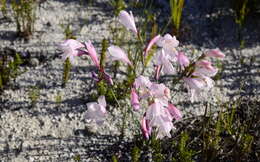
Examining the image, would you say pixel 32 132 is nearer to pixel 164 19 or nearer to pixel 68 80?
pixel 68 80

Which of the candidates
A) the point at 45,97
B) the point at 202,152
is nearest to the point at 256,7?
the point at 202,152

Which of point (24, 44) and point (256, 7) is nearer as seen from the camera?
point (24, 44)

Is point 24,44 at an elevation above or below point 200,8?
below

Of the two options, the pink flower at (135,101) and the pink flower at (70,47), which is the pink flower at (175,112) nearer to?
the pink flower at (135,101)

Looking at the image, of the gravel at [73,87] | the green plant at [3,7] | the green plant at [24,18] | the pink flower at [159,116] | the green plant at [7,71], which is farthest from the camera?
the green plant at [3,7]

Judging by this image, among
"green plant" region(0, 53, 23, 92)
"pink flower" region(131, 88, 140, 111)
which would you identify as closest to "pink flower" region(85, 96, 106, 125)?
"pink flower" region(131, 88, 140, 111)

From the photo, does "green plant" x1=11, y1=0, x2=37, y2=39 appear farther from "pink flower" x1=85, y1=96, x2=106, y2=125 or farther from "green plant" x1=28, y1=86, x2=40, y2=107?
"pink flower" x1=85, y1=96, x2=106, y2=125

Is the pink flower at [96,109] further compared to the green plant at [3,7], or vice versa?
the green plant at [3,7]

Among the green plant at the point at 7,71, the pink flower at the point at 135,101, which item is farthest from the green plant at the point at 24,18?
the pink flower at the point at 135,101
